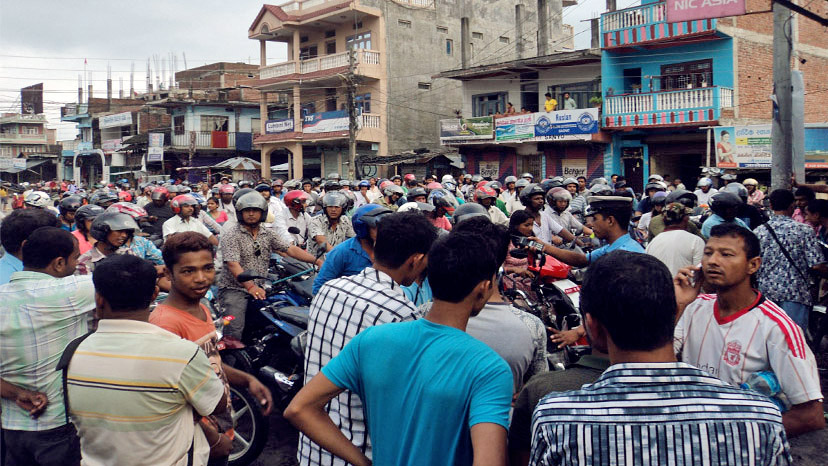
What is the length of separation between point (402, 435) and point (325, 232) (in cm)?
611

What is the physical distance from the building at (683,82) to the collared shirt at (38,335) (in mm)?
20512

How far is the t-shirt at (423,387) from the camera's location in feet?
6.81

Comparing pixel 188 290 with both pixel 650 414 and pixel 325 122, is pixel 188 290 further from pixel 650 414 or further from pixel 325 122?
pixel 325 122

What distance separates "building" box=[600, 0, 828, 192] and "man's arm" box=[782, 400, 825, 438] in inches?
770

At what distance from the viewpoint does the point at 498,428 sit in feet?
6.58

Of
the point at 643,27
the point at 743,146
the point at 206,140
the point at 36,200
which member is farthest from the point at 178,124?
the point at 36,200

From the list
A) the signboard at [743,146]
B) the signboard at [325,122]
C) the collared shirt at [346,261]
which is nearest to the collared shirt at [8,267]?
the collared shirt at [346,261]

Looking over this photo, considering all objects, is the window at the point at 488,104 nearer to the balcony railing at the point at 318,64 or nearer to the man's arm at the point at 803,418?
the balcony railing at the point at 318,64

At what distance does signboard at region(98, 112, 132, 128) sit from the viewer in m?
48.0

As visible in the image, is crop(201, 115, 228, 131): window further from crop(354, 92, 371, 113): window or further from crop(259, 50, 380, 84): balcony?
crop(354, 92, 371, 113): window

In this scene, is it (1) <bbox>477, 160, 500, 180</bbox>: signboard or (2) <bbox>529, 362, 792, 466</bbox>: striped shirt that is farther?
(1) <bbox>477, 160, 500, 180</bbox>: signboard

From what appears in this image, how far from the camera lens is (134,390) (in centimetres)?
249

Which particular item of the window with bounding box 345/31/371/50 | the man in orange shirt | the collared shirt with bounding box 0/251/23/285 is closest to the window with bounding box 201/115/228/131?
the window with bounding box 345/31/371/50

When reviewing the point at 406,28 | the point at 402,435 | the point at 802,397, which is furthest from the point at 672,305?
the point at 406,28
